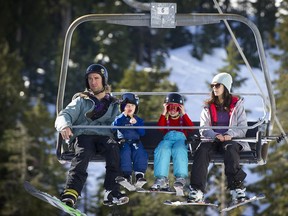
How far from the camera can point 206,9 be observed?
64812mm

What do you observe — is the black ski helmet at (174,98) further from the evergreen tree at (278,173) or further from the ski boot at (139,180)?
the evergreen tree at (278,173)

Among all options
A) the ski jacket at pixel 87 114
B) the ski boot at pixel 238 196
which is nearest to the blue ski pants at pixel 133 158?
the ski jacket at pixel 87 114

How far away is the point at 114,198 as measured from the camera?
427 inches

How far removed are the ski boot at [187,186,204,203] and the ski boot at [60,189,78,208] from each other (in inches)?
43.5

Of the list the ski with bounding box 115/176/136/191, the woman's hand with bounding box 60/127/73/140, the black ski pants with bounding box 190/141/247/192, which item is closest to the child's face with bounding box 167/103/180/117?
the black ski pants with bounding box 190/141/247/192

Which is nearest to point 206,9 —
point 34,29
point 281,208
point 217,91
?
point 34,29

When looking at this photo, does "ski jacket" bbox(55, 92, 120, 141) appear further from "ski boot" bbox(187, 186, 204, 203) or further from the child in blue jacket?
"ski boot" bbox(187, 186, 204, 203)

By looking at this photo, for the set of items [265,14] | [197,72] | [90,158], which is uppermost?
[197,72]

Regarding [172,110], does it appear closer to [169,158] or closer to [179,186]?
[169,158]

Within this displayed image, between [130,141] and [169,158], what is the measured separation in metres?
0.40

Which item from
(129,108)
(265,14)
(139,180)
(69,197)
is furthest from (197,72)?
(69,197)

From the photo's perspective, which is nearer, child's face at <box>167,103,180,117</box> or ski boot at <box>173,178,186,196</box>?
ski boot at <box>173,178,186,196</box>

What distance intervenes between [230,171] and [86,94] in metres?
1.54

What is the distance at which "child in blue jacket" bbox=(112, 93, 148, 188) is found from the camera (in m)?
11.0
